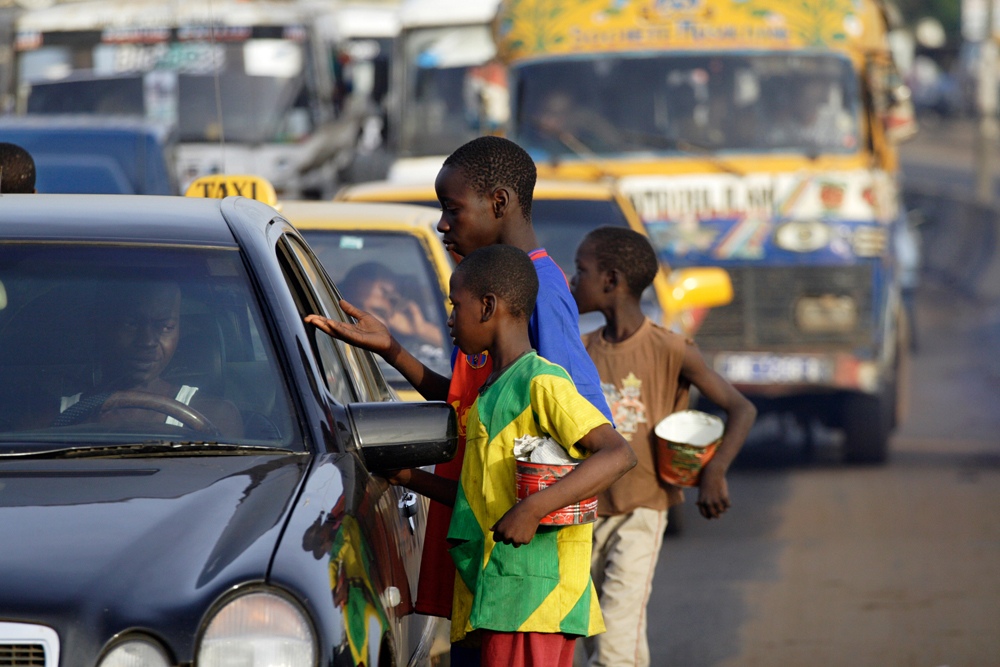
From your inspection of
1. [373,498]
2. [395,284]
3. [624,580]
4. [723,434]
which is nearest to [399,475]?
[373,498]

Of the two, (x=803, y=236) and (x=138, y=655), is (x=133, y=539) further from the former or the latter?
(x=803, y=236)

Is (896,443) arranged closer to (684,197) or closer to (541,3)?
(684,197)

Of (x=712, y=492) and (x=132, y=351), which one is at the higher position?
(x=132, y=351)

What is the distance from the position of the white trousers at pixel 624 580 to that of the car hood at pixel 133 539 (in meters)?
1.52

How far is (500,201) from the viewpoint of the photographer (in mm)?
3342

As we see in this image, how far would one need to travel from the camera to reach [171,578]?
2.44 m

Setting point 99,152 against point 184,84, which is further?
point 184,84

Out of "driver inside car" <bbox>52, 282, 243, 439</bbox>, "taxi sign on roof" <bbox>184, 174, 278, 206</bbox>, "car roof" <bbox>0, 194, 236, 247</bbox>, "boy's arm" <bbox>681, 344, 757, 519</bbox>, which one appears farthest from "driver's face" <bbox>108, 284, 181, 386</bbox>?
"taxi sign on roof" <bbox>184, 174, 278, 206</bbox>

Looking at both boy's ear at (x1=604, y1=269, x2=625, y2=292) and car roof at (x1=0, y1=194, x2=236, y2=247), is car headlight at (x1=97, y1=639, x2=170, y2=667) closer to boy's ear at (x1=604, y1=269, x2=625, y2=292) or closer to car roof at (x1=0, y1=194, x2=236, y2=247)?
car roof at (x1=0, y1=194, x2=236, y2=247)

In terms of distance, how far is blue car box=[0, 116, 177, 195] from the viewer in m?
8.13

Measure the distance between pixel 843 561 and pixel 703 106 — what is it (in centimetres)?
399

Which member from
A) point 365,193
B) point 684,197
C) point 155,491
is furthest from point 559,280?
point 684,197

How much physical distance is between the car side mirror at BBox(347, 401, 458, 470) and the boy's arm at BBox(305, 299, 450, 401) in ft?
0.66

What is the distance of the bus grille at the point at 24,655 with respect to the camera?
2324mm
